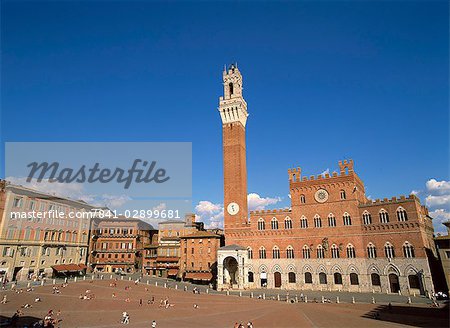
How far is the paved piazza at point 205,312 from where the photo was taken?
26.8 metres

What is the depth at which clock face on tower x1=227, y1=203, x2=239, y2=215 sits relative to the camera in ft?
199

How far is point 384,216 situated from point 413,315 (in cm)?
1947

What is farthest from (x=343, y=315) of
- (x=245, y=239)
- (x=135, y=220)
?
(x=135, y=220)

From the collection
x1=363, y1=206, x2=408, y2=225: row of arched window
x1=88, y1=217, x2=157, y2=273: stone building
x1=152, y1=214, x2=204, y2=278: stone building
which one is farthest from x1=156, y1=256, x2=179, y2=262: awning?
x1=363, y1=206, x2=408, y2=225: row of arched window

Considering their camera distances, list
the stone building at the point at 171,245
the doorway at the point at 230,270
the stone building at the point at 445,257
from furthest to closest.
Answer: the stone building at the point at 171,245
the doorway at the point at 230,270
the stone building at the point at 445,257

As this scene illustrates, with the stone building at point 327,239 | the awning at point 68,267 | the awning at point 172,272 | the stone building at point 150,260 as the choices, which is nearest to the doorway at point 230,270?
the stone building at point 327,239

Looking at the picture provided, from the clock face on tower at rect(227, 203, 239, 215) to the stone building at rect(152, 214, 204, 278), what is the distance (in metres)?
14.4

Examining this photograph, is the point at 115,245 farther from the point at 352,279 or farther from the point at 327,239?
the point at 352,279

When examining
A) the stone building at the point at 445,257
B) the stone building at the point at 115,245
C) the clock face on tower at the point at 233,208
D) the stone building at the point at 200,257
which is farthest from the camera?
the stone building at the point at 115,245

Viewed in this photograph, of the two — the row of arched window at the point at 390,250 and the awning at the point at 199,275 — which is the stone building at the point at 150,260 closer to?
the awning at the point at 199,275

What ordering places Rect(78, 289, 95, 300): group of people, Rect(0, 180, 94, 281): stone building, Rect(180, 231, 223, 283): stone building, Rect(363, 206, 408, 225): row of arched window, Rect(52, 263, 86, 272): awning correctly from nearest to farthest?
Rect(78, 289, 95, 300): group of people → Rect(363, 206, 408, 225): row of arched window → Rect(0, 180, 94, 281): stone building → Rect(52, 263, 86, 272): awning → Rect(180, 231, 223, 283): stone building

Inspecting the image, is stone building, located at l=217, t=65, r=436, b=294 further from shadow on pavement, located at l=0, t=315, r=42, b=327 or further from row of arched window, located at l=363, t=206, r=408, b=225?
shadow on pavement, located at l=0, t=315, r=42, b=327

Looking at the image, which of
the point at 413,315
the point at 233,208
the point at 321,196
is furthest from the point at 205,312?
the point at 321,196

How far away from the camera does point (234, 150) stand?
6394 centimetres
